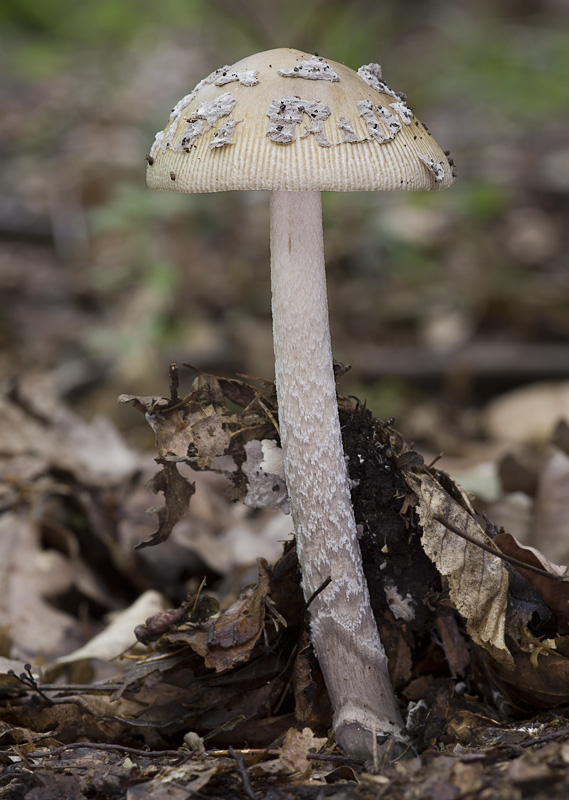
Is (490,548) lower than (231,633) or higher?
higher

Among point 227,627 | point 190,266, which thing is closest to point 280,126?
point 227,627

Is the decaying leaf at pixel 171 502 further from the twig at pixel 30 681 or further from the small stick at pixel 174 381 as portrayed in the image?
the twig at pixel 30 681

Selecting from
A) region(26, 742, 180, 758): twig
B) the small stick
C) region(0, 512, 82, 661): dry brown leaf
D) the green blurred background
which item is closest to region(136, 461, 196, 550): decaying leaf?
the small stick

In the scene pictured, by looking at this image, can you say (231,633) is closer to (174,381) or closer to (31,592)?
(174,381)

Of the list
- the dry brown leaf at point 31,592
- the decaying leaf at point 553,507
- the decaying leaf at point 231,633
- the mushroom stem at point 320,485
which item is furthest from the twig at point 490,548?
the dry brown leaf at point 31,592

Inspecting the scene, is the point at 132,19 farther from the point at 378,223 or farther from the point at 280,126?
the point at 280,126

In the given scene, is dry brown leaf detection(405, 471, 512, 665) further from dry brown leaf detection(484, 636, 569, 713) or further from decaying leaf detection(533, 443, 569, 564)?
decaying leaf detection(533, 443, 569, 564)

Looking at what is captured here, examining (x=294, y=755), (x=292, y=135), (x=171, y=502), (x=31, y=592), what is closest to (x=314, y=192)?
(x=292, y=135)
